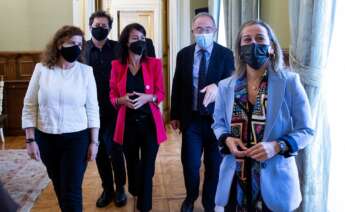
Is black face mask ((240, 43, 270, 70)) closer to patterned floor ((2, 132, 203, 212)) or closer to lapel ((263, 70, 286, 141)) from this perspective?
lapel ((263, 70, 286, 141))

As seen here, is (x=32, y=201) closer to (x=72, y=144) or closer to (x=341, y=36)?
(x=72, y=144)

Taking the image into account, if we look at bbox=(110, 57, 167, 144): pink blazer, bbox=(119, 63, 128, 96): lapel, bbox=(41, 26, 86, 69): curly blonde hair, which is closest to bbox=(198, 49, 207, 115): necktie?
bbox=(110, 57, 167, 144): pink blazer

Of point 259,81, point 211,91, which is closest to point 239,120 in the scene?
point 259,81

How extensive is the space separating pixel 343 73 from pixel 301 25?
1.11 feet

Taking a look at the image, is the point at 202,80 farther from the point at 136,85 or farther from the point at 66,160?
the point at 66,160

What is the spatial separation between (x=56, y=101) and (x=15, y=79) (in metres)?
4.37

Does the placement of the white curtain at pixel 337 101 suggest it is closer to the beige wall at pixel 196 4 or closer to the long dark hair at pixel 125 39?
the long dark hair at pixel 125 39

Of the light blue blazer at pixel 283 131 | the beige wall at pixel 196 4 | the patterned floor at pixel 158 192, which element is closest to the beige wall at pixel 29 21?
the beige wall at pixel 196 4

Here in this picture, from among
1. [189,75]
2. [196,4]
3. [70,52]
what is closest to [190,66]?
[189,75]

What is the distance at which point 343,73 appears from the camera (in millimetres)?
1987

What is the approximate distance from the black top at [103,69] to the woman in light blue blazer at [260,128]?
4.76 ft

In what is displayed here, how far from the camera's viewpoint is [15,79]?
596 centimetres

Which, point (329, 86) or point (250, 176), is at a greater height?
point (329, 86)

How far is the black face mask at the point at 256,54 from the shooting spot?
152cm
